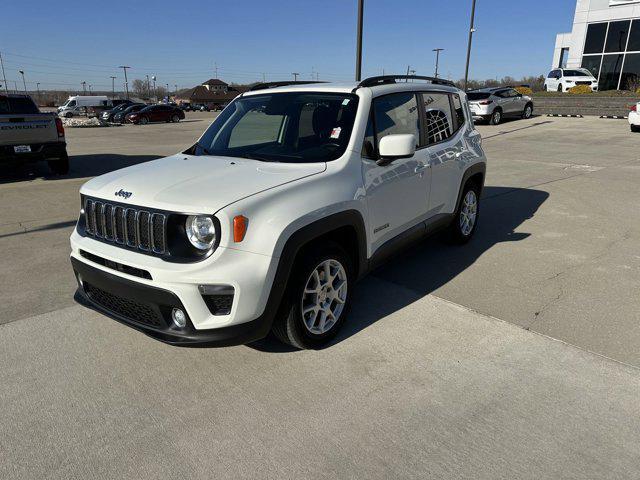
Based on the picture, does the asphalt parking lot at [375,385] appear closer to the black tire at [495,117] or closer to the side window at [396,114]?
the side window at [396,114]

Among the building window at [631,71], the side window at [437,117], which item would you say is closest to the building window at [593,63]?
the building window at [631,71]

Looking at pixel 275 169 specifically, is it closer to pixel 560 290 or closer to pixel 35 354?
pixel 35 354

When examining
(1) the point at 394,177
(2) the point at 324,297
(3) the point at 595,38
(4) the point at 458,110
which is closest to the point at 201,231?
(2) the point at 324,297

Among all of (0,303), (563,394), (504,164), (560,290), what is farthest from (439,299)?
(504,164)

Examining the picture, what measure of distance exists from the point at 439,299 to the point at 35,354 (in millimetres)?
3146

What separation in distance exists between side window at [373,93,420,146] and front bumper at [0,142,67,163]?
857 cm

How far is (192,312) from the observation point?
270 centimetres

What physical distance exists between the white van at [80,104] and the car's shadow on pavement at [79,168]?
120 feet

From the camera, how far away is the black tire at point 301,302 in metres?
3.02

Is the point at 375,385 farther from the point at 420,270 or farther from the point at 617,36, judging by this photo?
the point at 617,36

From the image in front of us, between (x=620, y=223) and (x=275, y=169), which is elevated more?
(x=275, y=169)

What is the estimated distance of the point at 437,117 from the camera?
4738 millimetres

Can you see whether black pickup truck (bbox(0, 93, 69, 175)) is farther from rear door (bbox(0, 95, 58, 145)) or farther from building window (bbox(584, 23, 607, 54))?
building window (bbox(584, 23, 607, 54))

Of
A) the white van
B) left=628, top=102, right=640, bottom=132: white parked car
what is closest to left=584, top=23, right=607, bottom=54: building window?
left=628, top=102, right=640, bottom=132: white parked car
